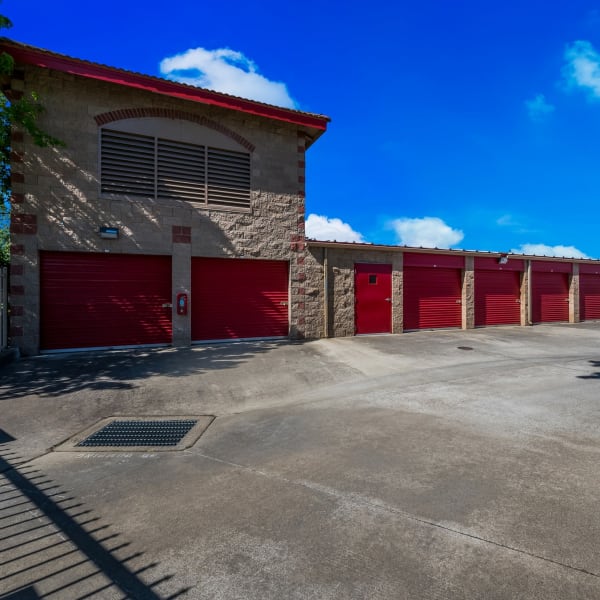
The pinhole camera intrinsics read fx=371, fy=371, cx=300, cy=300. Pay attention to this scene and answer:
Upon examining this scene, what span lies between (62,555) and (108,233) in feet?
28.7

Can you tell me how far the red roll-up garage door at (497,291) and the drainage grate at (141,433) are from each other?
545 inches

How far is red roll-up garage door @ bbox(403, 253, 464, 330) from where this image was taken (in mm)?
14234

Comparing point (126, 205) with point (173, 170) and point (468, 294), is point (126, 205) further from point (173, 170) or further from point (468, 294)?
point (468, 294)

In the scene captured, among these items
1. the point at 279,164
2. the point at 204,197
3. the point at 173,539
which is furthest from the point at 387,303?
the point at 173,539

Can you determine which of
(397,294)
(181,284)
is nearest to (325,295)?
(397,294)

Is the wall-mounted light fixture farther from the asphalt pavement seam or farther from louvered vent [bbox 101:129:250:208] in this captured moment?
the asphalt pavement seam

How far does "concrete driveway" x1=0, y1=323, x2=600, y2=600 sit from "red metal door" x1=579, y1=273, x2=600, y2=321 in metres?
14.4

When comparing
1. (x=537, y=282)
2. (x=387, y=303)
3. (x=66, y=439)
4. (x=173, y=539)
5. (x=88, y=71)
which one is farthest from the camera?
(x=537, y=282)

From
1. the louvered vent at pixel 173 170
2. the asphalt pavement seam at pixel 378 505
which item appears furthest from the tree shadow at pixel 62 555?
the louvered vent at pixel 173 170

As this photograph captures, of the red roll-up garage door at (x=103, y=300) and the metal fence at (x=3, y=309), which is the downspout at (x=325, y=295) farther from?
the metal fence at (x=3, y=309)

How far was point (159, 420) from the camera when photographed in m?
5.58

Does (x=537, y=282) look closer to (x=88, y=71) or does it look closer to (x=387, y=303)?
(x=387, y=303)

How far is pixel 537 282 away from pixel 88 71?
740 inches

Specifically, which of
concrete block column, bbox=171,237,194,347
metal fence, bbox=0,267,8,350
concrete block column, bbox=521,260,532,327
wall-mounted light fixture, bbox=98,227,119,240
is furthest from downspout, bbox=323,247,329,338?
concrete block column, bbox=521,260,532,327
